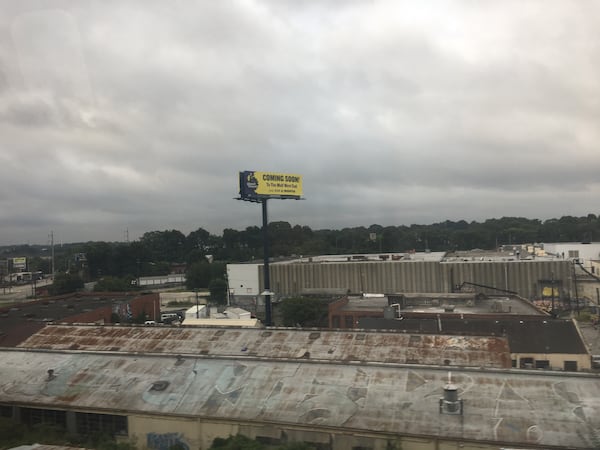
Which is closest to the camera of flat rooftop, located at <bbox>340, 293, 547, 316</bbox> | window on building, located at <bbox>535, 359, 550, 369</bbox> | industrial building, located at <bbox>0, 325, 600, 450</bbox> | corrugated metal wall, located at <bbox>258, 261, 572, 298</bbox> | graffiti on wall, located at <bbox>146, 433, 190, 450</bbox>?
industrial building, located at <bbox>0, 325, 600, 450</bbox>

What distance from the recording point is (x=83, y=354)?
2062 cm

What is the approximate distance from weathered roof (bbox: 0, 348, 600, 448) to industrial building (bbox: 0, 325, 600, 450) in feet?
0.15

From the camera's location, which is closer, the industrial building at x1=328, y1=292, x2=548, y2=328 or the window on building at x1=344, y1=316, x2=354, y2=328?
the industrial building at x1=328, y1=292, x2=548, y2=328

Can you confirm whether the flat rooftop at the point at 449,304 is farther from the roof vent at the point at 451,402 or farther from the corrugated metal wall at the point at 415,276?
the roof vent at the point at 451,402

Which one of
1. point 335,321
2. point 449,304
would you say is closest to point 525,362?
point 449,304

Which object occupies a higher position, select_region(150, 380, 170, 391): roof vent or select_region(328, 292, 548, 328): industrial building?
select_region(150, 380, 170, 391): roof vent

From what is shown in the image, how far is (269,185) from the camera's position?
1758 inches

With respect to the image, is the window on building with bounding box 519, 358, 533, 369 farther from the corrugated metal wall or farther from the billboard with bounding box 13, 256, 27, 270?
the billboard with bounding box 13, 256, 27, 270

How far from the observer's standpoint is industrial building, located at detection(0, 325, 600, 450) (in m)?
13.3

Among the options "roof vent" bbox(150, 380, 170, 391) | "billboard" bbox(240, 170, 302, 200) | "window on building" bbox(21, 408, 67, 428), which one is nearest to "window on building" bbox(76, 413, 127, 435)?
"window on building" bbox(21, 408, 67, 428)

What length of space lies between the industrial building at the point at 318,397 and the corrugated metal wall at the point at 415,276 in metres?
37.2

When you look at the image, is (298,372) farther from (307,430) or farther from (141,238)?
(141,238)

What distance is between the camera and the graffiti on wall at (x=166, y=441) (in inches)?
593

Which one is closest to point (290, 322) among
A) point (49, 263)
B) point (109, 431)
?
point (109, 431)
